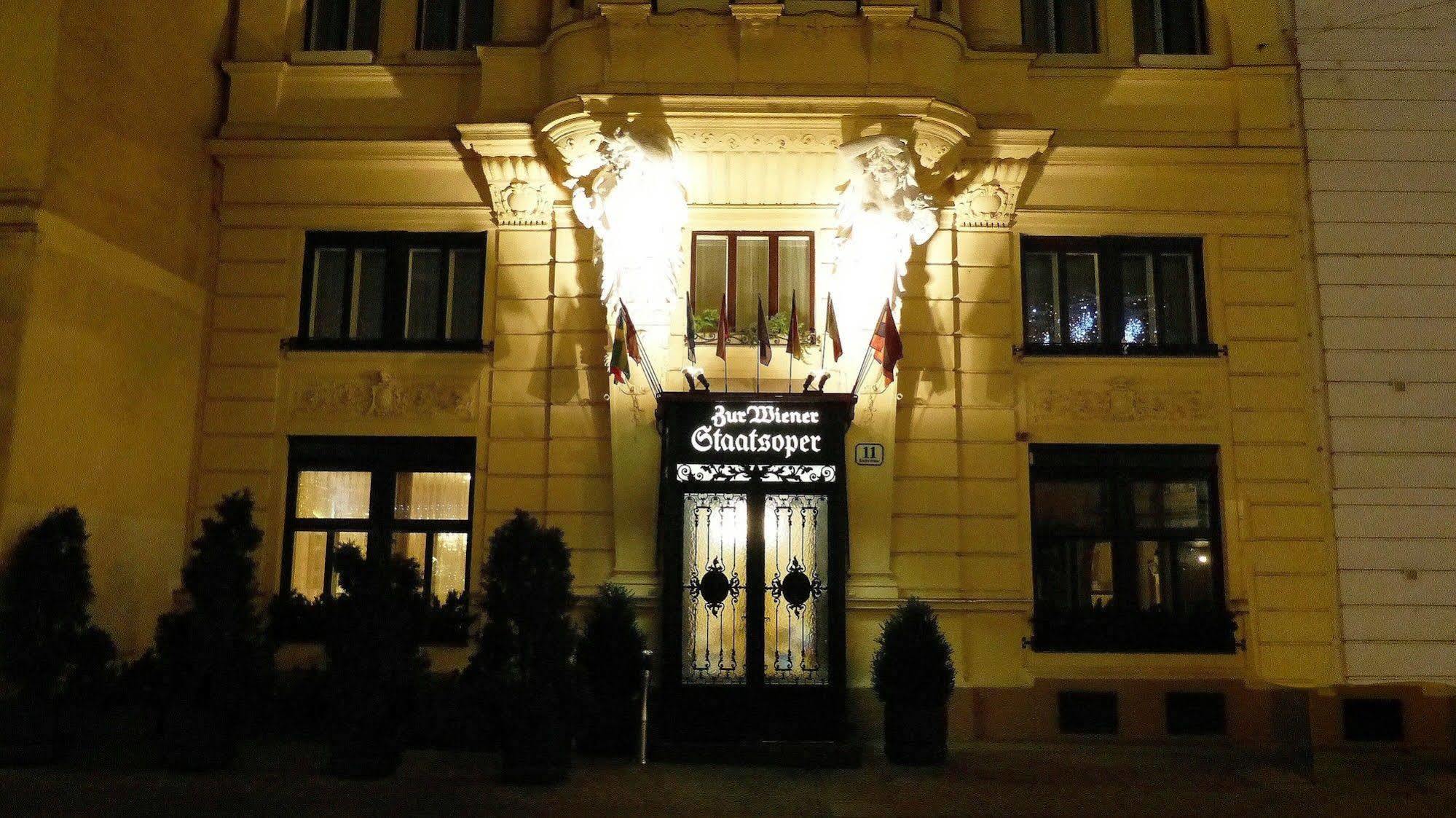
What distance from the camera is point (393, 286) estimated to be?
14.9 meters

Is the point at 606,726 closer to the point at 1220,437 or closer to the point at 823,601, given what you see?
the point at 823,601

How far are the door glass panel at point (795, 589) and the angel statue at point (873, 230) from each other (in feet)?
6.20

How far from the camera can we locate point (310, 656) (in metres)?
14.0

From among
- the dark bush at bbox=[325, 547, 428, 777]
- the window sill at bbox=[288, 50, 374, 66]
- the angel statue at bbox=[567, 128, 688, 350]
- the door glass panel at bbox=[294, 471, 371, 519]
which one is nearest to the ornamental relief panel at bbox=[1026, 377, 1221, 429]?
the angel statue at bbox=[567, 128, 688, 350]

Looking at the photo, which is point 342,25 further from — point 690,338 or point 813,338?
Answer: point 813,338

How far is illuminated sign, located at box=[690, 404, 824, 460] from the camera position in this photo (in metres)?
13.0

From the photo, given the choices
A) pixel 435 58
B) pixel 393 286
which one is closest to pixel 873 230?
pixel 393 286

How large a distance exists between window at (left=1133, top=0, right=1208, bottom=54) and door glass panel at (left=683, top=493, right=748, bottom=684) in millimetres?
8185

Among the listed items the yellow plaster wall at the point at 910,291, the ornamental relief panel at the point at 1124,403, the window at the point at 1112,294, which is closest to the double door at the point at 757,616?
the yellow plaster wall at the point at 910,291

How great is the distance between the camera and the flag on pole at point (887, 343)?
12742 millimetres

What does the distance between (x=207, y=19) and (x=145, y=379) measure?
15.7 feet

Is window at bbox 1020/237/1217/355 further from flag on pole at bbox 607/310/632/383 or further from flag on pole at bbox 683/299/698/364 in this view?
flag on pole at bbox 607/310/632/383

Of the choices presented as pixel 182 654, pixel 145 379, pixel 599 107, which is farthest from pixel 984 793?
pixel 145 379

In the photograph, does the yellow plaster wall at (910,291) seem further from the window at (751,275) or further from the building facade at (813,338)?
the window at (751,275)
